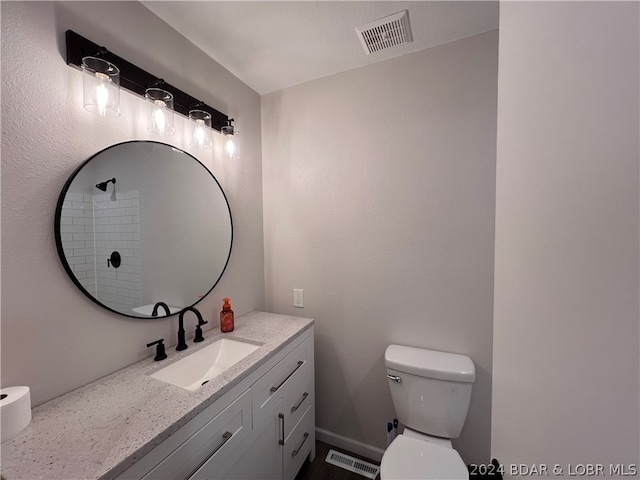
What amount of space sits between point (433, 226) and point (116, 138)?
1572 millimetres

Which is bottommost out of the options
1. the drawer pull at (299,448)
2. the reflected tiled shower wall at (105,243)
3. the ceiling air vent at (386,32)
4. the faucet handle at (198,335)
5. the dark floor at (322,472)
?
the dark floor at (322,472)

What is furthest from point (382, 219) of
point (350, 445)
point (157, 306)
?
point (350, 445)

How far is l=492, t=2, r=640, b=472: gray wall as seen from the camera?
17cm

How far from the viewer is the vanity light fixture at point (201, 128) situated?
1.30m

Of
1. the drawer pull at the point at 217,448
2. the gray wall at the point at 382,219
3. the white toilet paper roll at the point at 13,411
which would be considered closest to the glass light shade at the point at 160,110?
the gray wall at the point at 382,219

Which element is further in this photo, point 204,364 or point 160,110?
point 204,364

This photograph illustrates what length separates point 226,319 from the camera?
141 centimetres

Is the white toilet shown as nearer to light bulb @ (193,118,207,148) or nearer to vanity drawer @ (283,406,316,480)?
vanity drawer @ (283,406,316,480)

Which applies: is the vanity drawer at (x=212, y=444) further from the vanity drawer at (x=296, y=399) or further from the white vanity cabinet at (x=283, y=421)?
the vanity drawer at (x=296, y=399)

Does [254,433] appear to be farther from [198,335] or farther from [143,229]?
[143,229]

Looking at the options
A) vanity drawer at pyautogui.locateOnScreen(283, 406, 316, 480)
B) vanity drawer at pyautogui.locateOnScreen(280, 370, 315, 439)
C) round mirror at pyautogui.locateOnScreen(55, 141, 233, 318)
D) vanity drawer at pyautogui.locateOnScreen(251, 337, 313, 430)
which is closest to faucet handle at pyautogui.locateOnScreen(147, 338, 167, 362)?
round mirror at pyautogui.locateOnScreen(55, 141, 233, 318)

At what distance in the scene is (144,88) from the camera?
1.10m

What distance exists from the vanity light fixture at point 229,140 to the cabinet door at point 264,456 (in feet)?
4.61

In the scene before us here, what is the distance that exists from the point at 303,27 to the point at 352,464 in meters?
2.50
